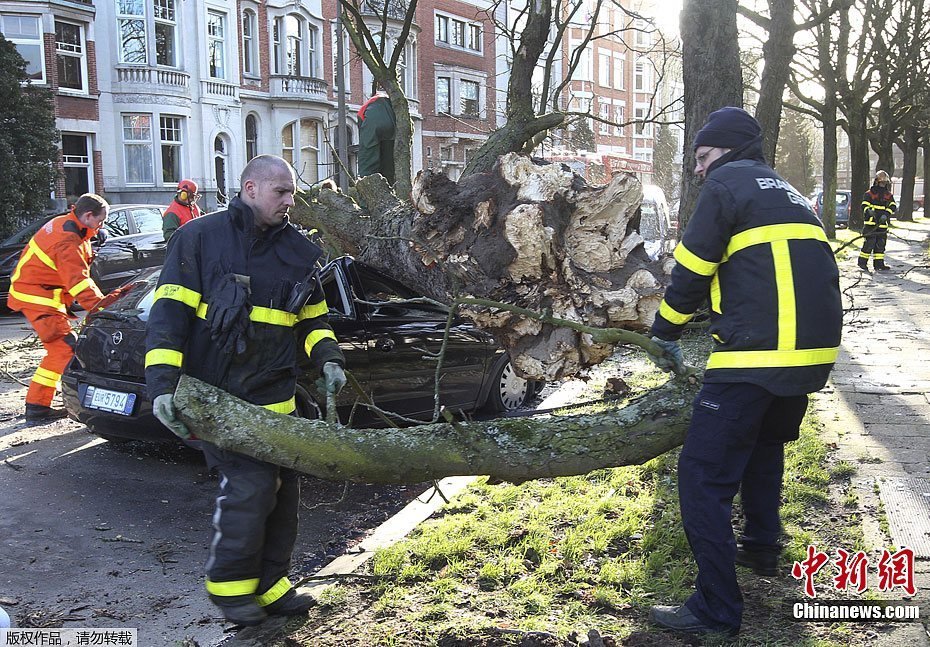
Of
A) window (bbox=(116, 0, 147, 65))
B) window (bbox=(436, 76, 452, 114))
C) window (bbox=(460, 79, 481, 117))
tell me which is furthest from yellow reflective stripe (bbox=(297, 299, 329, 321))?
window (bbox=(460, 79, 481, 117))

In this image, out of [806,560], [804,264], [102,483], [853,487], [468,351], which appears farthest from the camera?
[468,351]

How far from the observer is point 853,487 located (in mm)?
4734

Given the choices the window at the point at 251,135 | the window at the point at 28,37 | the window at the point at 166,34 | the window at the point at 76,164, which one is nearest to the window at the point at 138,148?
the window at the point at 76,164

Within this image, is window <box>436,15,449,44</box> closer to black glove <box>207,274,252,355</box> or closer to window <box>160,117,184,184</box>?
window <box>160,117,184,184</box>

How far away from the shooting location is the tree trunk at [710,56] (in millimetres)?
6867

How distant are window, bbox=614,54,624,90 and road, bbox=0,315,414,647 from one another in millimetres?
55388

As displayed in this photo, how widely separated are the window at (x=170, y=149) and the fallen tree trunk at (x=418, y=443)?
86.1ft

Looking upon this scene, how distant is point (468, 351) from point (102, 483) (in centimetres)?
280

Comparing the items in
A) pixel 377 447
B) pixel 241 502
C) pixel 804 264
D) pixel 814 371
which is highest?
pixel 804 264

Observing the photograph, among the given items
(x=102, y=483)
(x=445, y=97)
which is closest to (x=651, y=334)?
(x=102, y=483)

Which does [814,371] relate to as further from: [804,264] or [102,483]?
[102,483]

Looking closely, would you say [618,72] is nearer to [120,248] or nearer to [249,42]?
[249,42]

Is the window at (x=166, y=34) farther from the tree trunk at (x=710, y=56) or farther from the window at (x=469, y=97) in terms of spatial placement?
the tree trunk at (x=710, y=56)

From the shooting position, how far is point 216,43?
2945 centimetres
